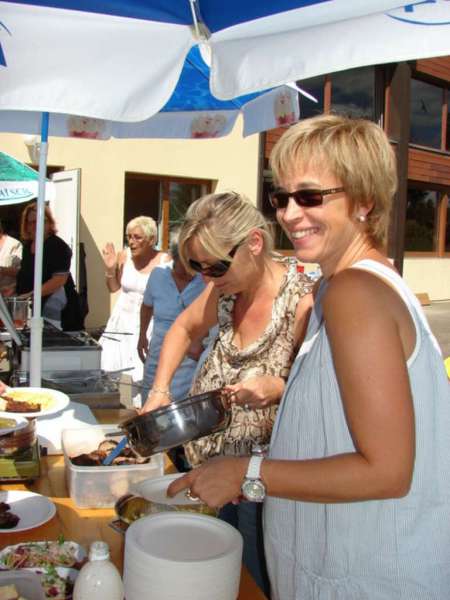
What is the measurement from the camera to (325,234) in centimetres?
128

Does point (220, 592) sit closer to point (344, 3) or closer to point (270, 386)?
point (270, 386)

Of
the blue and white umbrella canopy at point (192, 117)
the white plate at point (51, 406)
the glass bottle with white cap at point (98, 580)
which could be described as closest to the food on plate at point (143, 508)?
the glass bottle with white cap at point (98, 580)

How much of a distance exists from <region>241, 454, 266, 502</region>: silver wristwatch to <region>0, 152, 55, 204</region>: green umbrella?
560cm

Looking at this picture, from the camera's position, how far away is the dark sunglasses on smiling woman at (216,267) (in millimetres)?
2117

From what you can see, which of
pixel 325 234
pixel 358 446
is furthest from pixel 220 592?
pixel 325 234

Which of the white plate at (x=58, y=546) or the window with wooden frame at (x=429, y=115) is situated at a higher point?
the window with wooden frame at (x=429, y=115)

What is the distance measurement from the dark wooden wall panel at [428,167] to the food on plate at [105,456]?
1385cm

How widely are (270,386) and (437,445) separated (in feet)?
2.64

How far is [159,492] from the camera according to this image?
1.62m

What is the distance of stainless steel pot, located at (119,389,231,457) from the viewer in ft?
5.14

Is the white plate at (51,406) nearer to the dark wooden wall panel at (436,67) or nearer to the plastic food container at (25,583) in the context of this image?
the plastic food container at (25,583)

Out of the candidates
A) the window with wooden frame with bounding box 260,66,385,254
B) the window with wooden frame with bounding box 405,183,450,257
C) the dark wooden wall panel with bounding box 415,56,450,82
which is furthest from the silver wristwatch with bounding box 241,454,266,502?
the dark wooden wall panel with bounding box 415,56,450,82

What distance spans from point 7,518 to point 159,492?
431 millimetres

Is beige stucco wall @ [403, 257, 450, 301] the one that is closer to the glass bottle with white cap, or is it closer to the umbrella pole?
the umbrella pole
